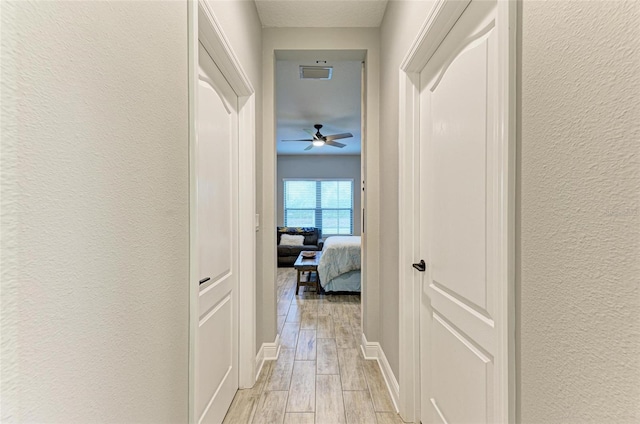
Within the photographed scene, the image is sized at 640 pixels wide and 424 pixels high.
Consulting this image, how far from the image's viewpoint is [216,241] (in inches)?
66.8

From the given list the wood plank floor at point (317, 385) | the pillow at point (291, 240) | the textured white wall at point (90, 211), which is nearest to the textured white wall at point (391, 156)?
the wood plank floor at point (317, 385)

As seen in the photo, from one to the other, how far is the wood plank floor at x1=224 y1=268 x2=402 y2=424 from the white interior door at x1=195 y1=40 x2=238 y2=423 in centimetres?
23

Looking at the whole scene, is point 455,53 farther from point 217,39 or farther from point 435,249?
point 217,39

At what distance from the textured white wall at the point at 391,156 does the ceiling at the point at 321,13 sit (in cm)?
13

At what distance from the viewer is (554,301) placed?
2.26 ft

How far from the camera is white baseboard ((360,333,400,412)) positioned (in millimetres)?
1944

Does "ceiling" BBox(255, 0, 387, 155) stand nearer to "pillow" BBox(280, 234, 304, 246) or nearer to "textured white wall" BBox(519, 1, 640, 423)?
"textured white wall" BBox(519, 1, 640, 423)

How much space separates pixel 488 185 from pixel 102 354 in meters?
1.15

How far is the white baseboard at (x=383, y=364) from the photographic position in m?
1.94

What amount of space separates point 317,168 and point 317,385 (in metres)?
6.63

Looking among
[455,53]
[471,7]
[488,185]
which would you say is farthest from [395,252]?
[471,7]

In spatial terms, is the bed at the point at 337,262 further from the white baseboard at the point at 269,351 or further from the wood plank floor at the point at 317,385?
the white baseboard at the point at 269,351

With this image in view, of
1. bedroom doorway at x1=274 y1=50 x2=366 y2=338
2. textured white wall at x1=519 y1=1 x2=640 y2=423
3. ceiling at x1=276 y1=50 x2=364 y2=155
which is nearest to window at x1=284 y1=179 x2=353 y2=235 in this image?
bedroom doorway at x1=274 y1=50 x2=366 y2=338

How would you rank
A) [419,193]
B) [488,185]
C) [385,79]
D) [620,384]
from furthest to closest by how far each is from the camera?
[385,79]
[419,193]
[488,185]
[620,384]
